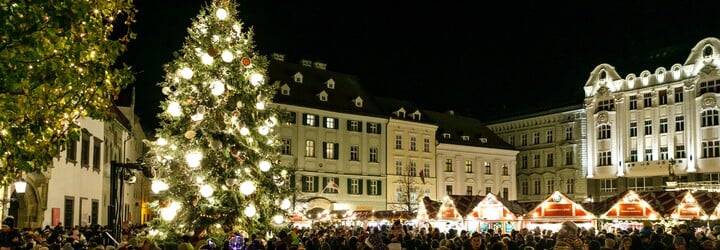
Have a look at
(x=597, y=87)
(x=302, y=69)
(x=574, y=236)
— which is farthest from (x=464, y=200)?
(x=597, y=87)

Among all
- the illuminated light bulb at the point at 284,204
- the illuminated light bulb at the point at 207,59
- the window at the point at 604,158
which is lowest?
the illuminated light bulb at the point at 284,204

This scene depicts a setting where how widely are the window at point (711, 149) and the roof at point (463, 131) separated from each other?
1804cm

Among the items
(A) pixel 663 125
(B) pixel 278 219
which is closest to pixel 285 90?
(A) pixel 663 125

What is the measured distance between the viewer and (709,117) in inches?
2188

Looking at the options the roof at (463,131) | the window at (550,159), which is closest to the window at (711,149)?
the window at (550,159)

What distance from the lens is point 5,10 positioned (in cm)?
828

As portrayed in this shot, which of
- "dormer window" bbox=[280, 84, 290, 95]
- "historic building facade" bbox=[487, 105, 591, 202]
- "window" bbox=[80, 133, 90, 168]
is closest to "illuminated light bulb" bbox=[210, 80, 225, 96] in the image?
"window" bbox=[80, 133, 90, 168]

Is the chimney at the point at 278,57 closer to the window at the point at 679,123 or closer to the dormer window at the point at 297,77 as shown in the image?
the dormer window at the point at 297,77

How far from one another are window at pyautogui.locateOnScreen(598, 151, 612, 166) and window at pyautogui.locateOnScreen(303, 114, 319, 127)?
2296 cm

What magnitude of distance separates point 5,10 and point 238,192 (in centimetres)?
943

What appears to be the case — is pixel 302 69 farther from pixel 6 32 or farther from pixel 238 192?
pixel 6 32

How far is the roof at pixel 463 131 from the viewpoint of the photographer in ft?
219

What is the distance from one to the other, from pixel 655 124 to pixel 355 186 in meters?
22.3

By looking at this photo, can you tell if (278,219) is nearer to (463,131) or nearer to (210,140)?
(210,140)
